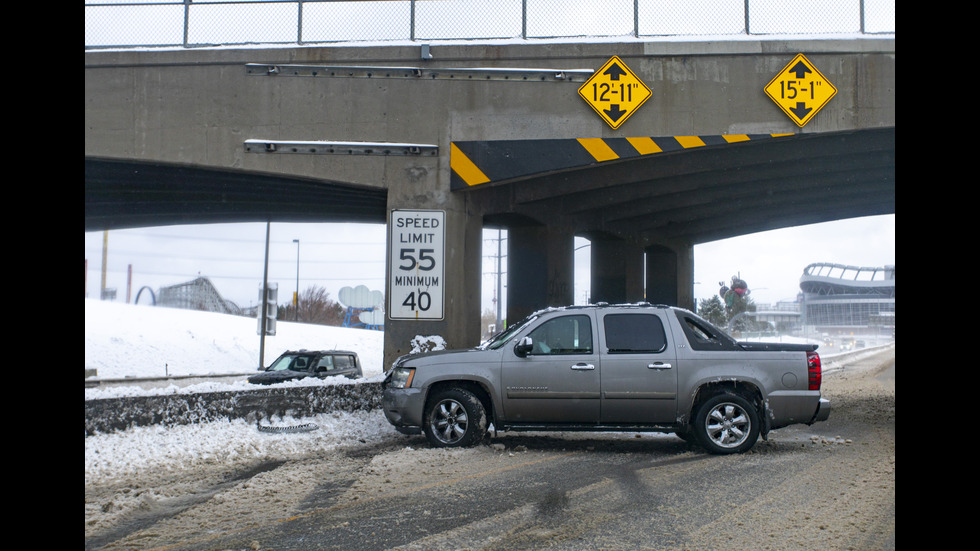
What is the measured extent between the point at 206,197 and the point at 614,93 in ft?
32.8

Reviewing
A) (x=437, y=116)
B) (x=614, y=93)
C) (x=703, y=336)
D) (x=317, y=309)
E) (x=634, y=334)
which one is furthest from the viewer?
(x=317, y=309)

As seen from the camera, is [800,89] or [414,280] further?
[800,89]

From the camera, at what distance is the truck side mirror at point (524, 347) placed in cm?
890

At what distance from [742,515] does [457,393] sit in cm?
401

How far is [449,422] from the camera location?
8.96 meters

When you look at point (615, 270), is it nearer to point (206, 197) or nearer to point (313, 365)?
point (313, 365)

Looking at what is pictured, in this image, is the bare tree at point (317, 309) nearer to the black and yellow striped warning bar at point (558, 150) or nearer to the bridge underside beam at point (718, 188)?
the bridge underside beam at point (718, 188)

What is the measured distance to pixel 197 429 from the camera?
8.84 meters

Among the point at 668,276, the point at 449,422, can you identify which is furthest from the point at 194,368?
the point at 449,422

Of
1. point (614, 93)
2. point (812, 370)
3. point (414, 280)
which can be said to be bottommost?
point (812, 370)

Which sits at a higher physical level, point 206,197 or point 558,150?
point 558,150

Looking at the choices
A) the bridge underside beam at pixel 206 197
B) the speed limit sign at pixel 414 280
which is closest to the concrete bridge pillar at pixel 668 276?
the bridge underside beam at pixel 206 197

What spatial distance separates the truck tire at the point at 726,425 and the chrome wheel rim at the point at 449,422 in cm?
273
